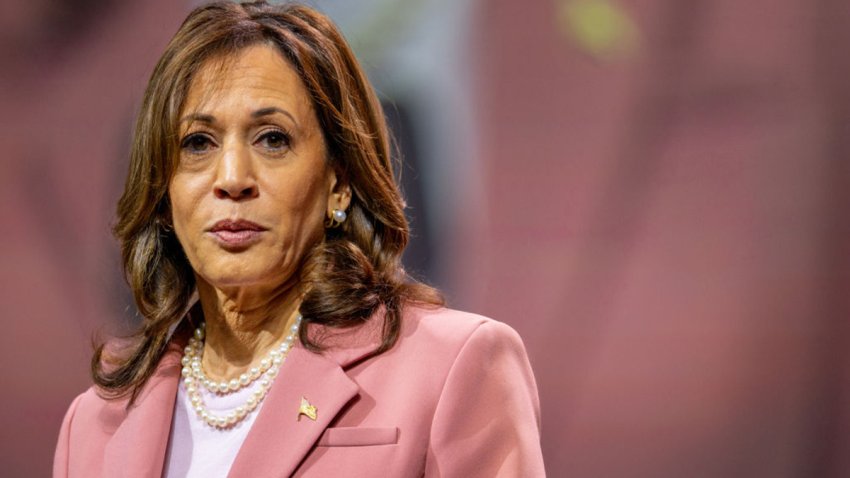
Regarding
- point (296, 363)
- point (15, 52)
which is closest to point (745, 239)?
Answer: point (296, 363)

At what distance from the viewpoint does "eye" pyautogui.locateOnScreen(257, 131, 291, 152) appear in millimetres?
2018

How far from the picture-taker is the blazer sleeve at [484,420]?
1.80m

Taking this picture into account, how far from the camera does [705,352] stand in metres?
2.59

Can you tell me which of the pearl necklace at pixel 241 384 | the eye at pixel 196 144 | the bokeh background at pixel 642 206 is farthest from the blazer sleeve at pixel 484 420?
the bokeh background at pixel 642 206

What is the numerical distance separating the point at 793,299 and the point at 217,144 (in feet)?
4.13

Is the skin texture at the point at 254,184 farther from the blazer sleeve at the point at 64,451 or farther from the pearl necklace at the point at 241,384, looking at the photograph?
the blazer sleeve at the point at 64,451

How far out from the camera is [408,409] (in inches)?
72.3

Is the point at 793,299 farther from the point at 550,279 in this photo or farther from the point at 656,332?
the point at 550,279

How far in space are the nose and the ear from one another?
151mm

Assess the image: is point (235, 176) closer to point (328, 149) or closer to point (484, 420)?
point (328, 149)

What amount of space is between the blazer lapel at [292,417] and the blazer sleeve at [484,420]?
0.16 m

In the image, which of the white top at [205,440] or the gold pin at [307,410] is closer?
the gold pin at [307,410]

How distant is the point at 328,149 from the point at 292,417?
471 millimetres

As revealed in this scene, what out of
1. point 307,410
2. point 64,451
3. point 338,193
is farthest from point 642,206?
point 64,451
